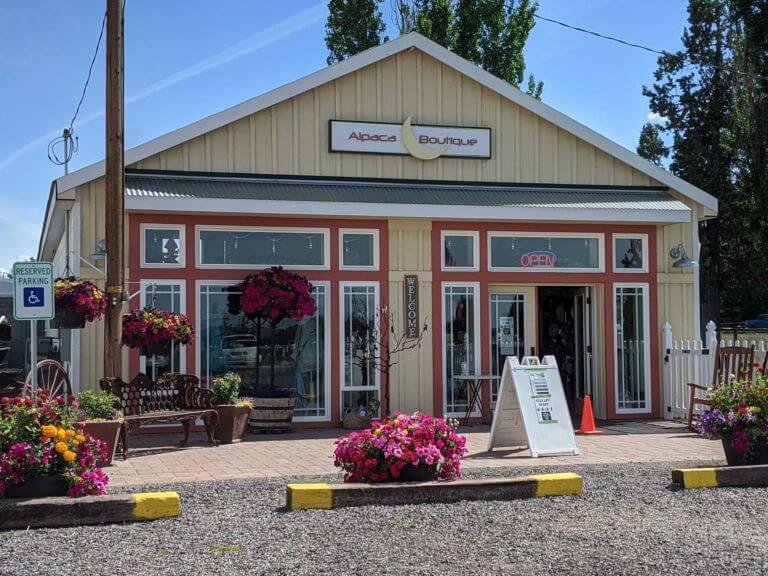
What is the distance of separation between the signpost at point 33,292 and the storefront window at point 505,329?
681 centimetres

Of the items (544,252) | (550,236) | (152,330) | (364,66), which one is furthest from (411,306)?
(152,330)

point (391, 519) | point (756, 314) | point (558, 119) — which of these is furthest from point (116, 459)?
point (756, 314)

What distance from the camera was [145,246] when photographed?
12125mm

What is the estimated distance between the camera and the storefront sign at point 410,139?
13078 mm

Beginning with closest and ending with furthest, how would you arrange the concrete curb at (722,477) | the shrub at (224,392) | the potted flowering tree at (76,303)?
1. the concrete curb at (722,477)
2. the potted flowering tree at (76,303)
3. the shrub at (224,392)

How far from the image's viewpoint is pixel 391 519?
6418mm

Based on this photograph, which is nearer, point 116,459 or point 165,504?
point 165,504

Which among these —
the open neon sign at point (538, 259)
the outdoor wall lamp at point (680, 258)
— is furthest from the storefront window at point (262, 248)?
the outdoor wall lamp at point (680, 258)

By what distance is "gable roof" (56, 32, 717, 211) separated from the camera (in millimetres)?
12164

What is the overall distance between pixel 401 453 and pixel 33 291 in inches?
164

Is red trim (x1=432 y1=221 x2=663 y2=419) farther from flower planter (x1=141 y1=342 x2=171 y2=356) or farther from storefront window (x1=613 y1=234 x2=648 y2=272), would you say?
flower planter (x1=141 y1=342 x2=171 y2=356)

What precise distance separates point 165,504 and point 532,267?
806cm

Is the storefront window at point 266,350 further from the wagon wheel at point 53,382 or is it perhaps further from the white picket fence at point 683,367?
the white picket fence at point 683,367

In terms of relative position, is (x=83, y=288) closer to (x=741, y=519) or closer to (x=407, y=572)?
(x=407, y=572)
